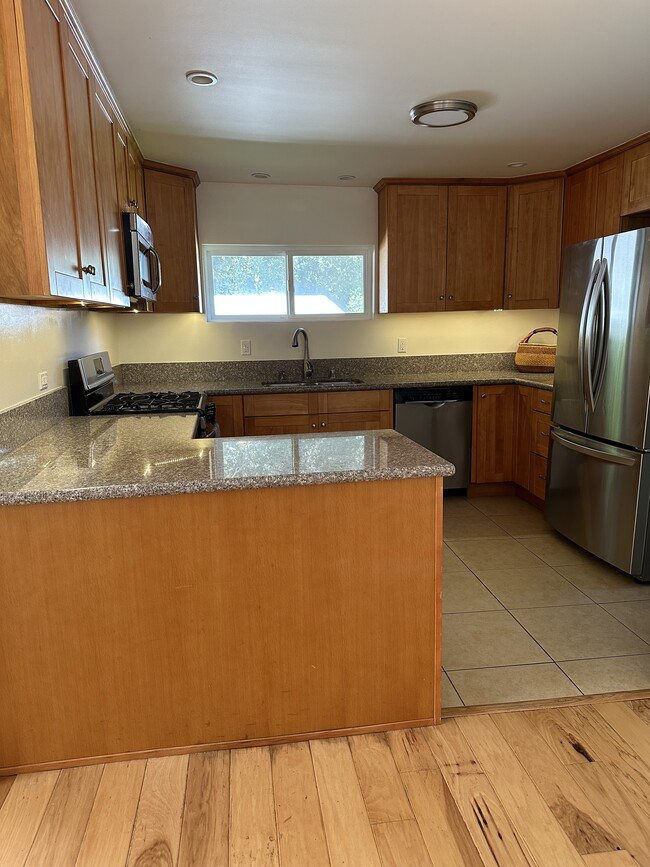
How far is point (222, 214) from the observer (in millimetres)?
4195

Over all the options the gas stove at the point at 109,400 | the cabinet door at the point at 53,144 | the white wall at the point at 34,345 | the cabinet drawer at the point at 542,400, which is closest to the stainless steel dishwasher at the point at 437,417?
the cabinet drawer at the point at 542,400

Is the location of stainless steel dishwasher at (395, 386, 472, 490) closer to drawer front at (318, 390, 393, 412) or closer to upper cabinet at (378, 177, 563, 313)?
drawer front at (318, 390, 393, 412)

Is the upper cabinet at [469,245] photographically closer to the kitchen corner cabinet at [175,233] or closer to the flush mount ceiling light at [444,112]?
the flush mount ceiling light at [444,112]

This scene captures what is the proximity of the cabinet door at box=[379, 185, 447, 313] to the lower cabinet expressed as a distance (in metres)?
0.76

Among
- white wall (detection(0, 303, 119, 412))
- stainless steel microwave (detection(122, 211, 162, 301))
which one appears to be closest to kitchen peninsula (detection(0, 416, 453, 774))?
white wall (detection(0, 303, 119, 412))

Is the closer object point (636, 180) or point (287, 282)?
point (636, 180)

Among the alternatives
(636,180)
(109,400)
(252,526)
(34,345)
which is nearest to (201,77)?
(34,345)

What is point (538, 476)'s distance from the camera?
3.95m

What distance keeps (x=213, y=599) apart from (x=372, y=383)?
2717mm

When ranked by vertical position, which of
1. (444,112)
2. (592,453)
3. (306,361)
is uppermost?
(444,112)

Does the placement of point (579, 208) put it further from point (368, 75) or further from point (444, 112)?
point (368, 75)

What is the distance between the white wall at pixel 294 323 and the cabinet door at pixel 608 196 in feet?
3.47

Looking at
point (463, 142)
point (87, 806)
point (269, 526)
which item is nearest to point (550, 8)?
point (463, 142)

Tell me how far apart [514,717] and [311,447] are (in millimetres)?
1123
